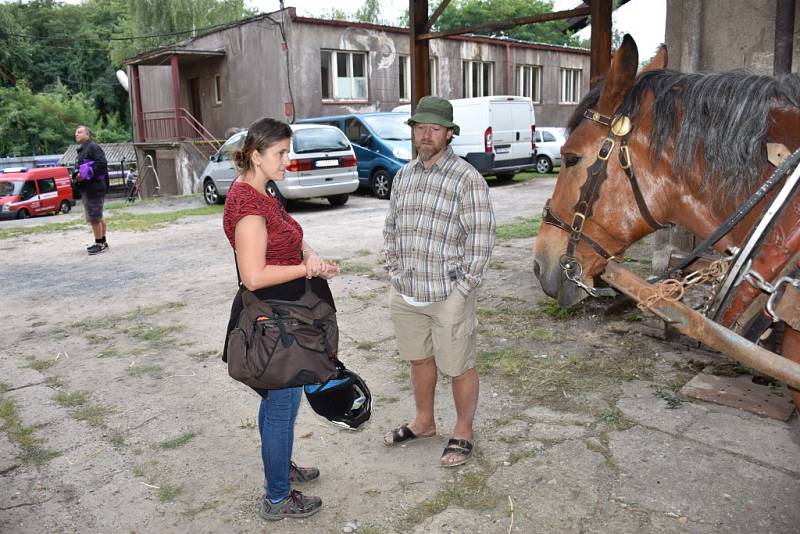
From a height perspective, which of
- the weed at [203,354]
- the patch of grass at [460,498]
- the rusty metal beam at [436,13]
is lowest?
the weed at [203,354]

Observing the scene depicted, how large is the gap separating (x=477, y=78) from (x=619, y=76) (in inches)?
940

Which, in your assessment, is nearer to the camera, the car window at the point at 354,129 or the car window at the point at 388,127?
the car window at the point at 388,127

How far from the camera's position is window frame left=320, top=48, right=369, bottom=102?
2067 centimetres

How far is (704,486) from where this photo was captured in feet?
9.57

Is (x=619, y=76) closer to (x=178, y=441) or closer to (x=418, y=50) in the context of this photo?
(x=178, y=441)

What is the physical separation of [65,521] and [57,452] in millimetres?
776

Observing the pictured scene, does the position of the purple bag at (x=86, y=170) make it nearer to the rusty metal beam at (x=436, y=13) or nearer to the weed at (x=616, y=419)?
the rusty metal beam at (x=436, y=13)

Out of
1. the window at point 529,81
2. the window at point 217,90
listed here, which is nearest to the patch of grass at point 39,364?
the window at point 217,90

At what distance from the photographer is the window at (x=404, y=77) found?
2262 centimetres

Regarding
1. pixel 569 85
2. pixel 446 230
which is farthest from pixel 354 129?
pixel 569 85

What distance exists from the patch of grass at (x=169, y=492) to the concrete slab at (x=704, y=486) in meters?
2.05

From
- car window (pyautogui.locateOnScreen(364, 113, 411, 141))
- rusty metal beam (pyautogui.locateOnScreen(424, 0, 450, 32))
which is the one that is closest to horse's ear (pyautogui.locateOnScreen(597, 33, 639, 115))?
rusty metal beam (pyautogui.locateOnScreen(424, 0, 450, 32))

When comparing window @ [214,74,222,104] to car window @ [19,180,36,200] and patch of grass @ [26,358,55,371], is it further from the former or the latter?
patch of grass @ [26,358,55,371]

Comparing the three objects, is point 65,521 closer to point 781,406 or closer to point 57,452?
point 57,452
